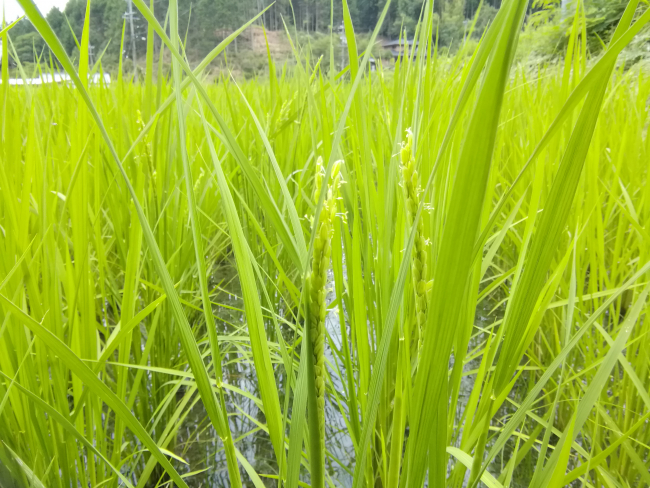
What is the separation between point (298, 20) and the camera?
10.4 meters

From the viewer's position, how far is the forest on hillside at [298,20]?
6.14 ft

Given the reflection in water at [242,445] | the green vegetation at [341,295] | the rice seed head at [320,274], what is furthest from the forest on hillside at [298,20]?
the rice seed head at [320,274]

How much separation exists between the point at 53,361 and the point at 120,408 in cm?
22

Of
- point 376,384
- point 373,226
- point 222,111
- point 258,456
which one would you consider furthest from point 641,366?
point 222,111

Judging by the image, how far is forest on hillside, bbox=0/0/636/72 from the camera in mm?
1870

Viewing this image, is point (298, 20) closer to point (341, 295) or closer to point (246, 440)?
point (246, 440)

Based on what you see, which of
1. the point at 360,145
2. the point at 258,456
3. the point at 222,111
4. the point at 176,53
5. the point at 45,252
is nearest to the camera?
the point at 176,53

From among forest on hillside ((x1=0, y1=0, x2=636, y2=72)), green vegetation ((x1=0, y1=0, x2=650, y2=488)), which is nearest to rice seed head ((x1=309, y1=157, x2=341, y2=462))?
green vegetation ((x1=0, y1=0, x2=650, y2=488))

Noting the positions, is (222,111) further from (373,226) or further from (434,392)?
(434,392)

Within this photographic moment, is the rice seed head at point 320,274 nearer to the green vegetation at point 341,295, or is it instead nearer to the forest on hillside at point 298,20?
the green vegetation at point 341,295

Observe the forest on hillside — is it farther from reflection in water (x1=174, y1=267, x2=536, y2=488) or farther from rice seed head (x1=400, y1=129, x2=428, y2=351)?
rice seed head (x1=400, y1=129, x2=428, y2=351)

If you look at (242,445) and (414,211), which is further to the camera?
(242,445)

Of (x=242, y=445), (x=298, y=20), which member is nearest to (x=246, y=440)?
(x=242, y=445)

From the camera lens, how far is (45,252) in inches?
18.6
